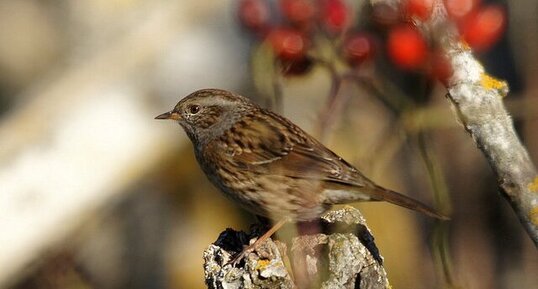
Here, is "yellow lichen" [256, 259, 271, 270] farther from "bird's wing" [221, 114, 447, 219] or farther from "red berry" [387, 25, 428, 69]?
"bird's wing" [221, 114, 447, 219]

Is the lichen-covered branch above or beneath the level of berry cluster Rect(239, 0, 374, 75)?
beneath

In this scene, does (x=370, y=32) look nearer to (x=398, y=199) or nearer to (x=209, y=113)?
(x=398, y=199)

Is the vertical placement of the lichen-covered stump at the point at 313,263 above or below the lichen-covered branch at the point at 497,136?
below

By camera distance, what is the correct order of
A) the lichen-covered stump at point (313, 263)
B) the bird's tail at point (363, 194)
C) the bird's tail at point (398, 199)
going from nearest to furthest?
the lichen-covered stump at point (313, 263) < the bird's tail at point (398, 199) < the bird's tail at point (363, 194)

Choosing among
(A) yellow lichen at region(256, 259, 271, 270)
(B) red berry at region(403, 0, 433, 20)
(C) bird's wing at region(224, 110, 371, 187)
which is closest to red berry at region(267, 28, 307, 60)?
(B) red berry at region(403, 0, 433, 20)

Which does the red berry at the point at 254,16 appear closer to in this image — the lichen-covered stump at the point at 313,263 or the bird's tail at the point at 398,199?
the lichen-covered stump at the point at 313,263

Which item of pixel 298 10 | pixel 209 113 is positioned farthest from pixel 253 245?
pixel 209 113

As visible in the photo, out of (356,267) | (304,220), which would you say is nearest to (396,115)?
(356,267)

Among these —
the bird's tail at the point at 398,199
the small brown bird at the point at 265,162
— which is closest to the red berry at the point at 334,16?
the bird's tail at the point at 398,199

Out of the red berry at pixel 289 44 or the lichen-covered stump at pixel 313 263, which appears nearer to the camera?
the red berry at pixel 289 44
